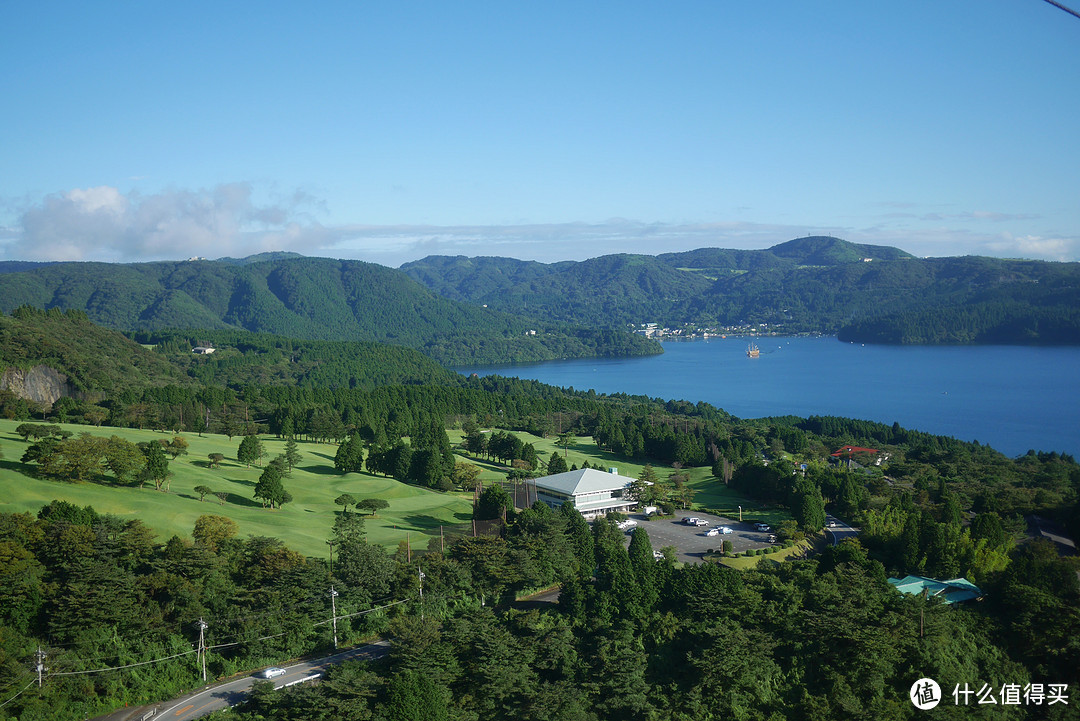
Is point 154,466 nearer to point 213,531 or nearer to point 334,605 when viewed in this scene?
point 213,531

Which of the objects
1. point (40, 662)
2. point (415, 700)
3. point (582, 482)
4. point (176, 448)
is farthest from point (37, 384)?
point (415, 700)

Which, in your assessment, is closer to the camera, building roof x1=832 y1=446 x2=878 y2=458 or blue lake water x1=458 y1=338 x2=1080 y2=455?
building roof x1=832 y1=446 x2=878 y2=458

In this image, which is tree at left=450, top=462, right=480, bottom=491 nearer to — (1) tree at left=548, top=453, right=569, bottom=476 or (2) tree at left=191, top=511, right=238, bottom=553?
(1) tree at left=548, top=453, right=569, bottom=476

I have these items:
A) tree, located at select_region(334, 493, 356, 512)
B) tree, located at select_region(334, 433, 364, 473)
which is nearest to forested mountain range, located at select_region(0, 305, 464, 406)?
tree, located at select_region(334, 433, 364, 473)

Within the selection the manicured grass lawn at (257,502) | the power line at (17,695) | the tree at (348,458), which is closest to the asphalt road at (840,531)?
the manicured grass lawn at (257,502)

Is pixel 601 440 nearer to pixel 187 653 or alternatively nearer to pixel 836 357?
pixel 187 653

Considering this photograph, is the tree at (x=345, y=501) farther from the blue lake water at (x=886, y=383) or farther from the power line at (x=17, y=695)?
the blue lake water at (x=886, y=383)
